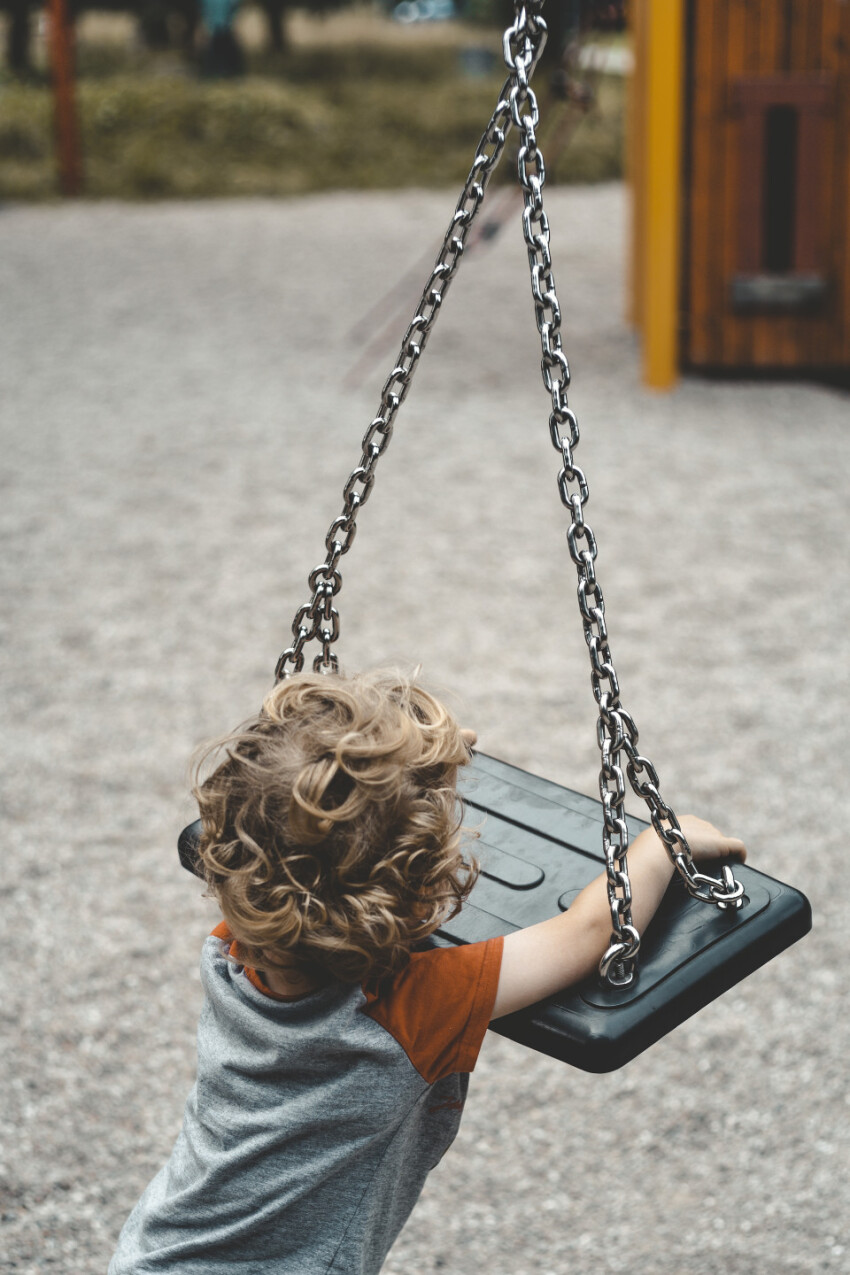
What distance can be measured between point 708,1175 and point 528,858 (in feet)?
2.94

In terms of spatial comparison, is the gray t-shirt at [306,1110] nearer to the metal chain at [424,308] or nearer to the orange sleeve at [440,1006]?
the orange sleeve at [440,1006]

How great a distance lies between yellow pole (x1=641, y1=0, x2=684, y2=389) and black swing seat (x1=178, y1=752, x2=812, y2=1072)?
189 inches

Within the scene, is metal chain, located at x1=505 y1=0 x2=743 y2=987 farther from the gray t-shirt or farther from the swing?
the gray t-shirt

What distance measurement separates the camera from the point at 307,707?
4.08 ft

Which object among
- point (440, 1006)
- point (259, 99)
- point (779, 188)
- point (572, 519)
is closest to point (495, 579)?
point (779, 188)

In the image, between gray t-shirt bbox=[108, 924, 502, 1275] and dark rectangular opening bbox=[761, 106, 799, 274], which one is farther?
dark rectangular opening bbox=[761, 106, 799, 274]

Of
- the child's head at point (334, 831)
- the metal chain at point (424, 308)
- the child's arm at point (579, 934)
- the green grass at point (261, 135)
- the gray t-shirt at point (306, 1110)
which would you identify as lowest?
the gray t-shirt at point (306, 1110)

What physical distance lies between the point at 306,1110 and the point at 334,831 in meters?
0.27

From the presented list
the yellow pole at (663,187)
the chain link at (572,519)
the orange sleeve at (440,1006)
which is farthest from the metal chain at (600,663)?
the yellow pole at (663,187)

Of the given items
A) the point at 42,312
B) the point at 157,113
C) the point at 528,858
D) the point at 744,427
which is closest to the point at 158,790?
the point at 528,858

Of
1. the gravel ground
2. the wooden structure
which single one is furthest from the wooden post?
the wooden structure

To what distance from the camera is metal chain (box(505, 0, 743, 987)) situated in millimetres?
1299

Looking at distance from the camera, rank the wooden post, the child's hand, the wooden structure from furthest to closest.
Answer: the wooden post → the wooden structure → the child's hand

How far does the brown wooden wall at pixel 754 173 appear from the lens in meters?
5.86
